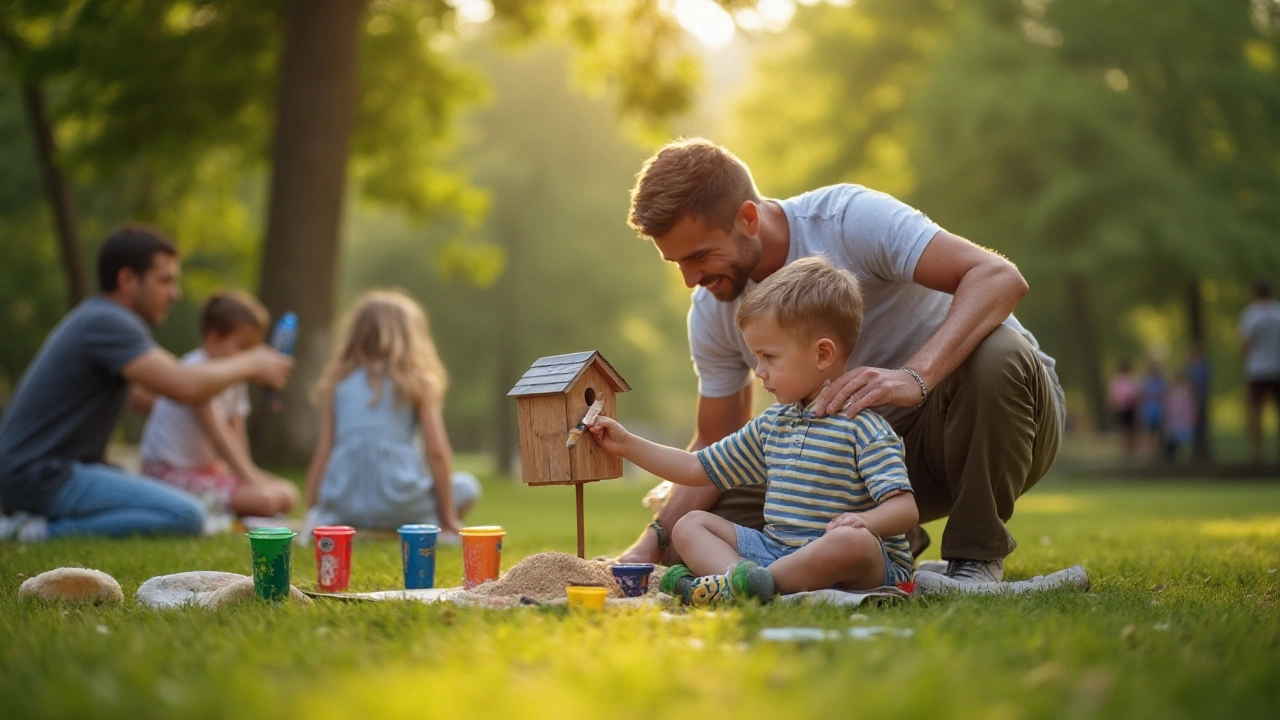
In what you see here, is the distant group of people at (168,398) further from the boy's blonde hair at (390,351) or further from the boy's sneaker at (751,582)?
the boy's sneaker at (751,582)

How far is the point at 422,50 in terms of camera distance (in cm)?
1686

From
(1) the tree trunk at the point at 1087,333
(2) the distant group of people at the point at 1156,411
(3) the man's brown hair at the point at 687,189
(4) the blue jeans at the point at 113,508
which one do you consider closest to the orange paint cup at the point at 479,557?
(3) the man's brown hair at the point at 687,189

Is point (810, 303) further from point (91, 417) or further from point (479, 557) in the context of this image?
point (91, 417)

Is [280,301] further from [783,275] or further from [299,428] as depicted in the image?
[783,275]

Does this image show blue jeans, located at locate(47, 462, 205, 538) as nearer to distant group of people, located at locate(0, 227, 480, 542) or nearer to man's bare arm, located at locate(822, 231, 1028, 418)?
distant group of people, located at locate(0, 227, 480, 542)

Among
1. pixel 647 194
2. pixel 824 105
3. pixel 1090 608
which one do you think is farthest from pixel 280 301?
pixel 824 105

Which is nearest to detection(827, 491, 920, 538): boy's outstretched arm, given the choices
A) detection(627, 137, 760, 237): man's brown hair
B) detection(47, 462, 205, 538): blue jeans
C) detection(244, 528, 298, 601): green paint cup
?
detection(627, 137, 760, 237): man's brown hair

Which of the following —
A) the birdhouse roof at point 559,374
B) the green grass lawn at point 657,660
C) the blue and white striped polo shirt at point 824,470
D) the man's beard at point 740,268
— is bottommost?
the green grass lawn at point 657,660

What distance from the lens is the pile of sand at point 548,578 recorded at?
3916 mm

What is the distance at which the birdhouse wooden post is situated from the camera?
4.21 m

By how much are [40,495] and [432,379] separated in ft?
7.86

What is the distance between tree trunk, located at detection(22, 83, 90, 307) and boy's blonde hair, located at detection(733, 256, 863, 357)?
51.5ft

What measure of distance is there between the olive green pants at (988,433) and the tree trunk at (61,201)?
1582 cm

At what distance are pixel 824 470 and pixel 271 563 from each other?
1.91 metres
